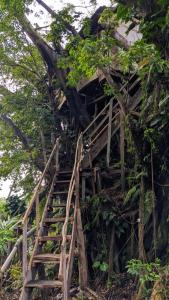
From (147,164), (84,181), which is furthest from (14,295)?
(147,164)

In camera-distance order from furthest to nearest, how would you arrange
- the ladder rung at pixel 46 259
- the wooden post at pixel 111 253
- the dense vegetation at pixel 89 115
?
the wooden post at pixel 111 253 < the ladder rung at pixel 46 259 < the dense vegetation at pixel 89 115

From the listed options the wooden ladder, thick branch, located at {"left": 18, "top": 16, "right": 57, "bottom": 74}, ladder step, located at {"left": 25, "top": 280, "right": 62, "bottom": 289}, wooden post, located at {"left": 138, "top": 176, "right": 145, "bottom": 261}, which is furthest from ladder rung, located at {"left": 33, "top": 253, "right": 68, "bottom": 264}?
thick branch, located at {"left": 18, "top": 16, "right": 57, "bottom": 74}

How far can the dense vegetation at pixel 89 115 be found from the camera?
16.7 ft

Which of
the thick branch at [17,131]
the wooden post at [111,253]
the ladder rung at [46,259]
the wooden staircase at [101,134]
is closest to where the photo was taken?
the ladder rung at [46,259]

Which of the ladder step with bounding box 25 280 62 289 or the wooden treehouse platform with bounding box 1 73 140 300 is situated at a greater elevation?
the wooden treehouse platform with bounding box 1 73 140 300

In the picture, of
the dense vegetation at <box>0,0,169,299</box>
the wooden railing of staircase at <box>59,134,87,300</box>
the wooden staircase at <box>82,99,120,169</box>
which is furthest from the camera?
the wooden staircase at <box>82,99,120,169</box>

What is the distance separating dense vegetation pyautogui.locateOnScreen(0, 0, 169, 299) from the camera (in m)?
5.08

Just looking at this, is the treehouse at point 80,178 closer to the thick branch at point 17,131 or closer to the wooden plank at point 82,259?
the wooden plank at point 82,259

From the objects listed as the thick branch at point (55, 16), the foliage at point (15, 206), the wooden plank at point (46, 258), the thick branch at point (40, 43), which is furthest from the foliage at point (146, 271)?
the thick branch at point (55, 16)

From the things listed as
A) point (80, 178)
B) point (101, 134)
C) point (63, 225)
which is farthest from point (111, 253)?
point (101, 134)

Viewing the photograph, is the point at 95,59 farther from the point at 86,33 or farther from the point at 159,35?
the point at 86,33

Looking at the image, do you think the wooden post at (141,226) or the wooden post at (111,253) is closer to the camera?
the wooden post at (141,226)

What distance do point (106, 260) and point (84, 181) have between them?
5.71 ft

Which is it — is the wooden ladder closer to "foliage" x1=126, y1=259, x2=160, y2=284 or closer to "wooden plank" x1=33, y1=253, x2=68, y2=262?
"wooden plank" x1=33, y1=253, x2=68, y2=262
